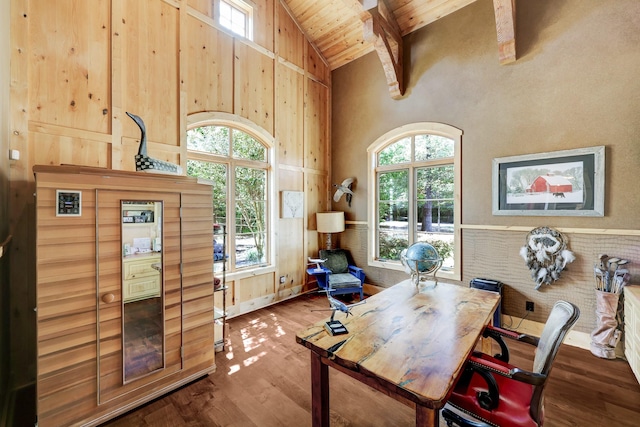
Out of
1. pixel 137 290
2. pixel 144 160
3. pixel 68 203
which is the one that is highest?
pixel 144 160

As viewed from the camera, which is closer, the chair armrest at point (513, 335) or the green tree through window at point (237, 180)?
the chair armrest at point (513, 335)

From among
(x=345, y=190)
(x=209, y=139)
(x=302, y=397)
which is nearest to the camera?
(x=302, y=397)

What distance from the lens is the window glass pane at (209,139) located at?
138 inches

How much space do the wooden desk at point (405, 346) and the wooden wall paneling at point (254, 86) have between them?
323 centimetres

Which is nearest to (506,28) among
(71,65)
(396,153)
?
(396,153)

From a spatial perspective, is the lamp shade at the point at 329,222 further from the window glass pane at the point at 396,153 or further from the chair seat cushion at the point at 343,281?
the window glass pane at the point at 396,153

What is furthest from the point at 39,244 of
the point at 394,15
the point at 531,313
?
the point at 394,15

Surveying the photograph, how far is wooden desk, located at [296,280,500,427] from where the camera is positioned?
1.15 meters

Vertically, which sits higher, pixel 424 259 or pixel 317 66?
pixel 317 66

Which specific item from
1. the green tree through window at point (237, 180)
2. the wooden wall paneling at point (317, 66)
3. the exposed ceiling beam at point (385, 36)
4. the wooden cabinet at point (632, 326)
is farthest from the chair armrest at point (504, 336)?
the wooden wall paneling at point (317, 66)

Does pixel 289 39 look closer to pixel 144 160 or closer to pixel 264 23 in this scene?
pixel 264 23

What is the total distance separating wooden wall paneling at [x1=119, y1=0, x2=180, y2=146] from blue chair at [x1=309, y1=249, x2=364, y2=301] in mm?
2851

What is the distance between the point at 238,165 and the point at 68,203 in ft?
7.83

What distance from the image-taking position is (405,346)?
56.6 inches
